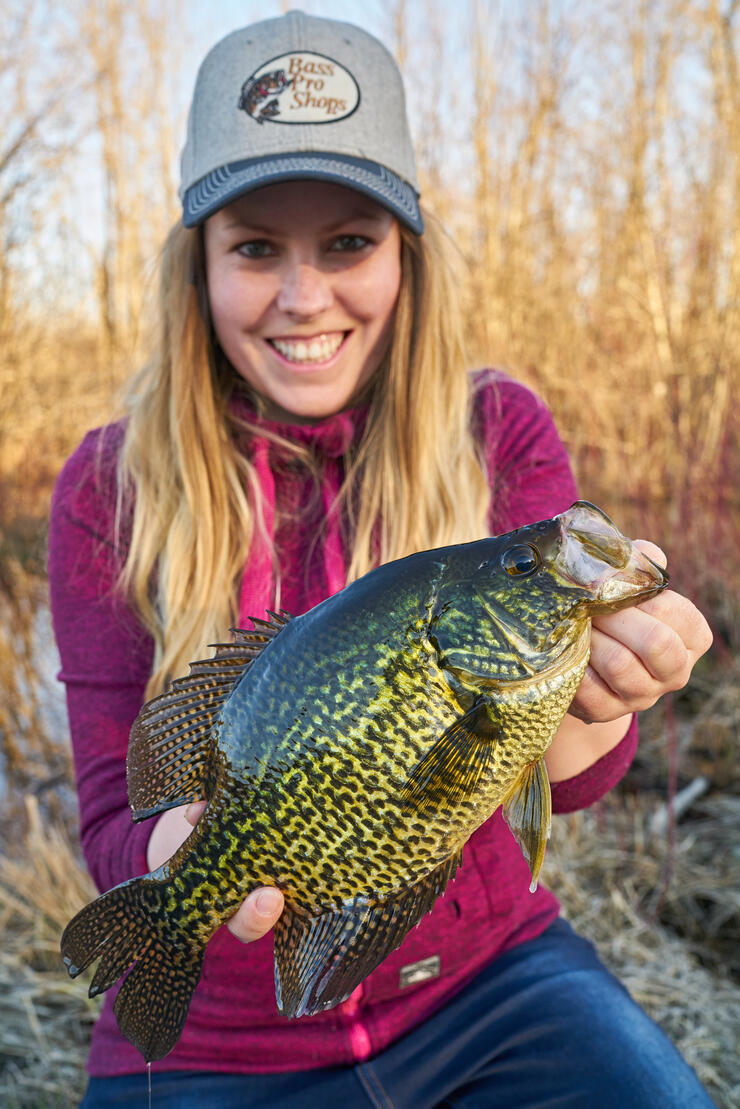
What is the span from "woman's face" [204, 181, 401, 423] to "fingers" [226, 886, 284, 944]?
1.33 meters

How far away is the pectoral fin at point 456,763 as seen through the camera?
119 cm

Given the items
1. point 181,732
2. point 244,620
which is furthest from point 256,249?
point 181,732

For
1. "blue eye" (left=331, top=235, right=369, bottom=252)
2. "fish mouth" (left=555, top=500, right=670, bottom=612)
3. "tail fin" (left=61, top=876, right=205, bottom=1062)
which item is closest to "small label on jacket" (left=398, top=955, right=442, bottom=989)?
"tail fin" (left=61, top=876, right=205, bottom=1062)

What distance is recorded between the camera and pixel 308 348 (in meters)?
2.25

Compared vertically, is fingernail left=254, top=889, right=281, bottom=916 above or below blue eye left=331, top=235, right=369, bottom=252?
below

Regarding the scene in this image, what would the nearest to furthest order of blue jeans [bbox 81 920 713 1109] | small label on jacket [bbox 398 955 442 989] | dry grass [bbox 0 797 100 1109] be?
blue jeans [bbox 81 920 713 1109]
small label on jacket [bbox 398 955 442 989]
dry grass [bbox 0 797 100 1109]

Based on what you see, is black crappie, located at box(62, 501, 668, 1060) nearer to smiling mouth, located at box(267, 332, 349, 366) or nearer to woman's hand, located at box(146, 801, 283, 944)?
woman's hand, located at box(146, 801, 283, 944)

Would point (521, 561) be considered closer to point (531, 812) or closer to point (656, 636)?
point (656, 636)

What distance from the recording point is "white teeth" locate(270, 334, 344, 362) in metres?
2.25

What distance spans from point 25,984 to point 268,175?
9.49 ft

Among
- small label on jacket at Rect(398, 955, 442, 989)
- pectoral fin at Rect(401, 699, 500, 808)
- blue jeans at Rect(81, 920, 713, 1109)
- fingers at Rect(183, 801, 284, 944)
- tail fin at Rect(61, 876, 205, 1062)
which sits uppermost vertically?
pectoral fin at Rect(401, 699, 500, 808)

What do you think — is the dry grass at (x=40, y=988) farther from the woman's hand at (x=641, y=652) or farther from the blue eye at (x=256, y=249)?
the blue eye at (x=256, y=249)

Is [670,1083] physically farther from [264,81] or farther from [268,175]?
[264,81]

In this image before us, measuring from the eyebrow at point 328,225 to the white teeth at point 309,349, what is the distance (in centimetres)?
27
